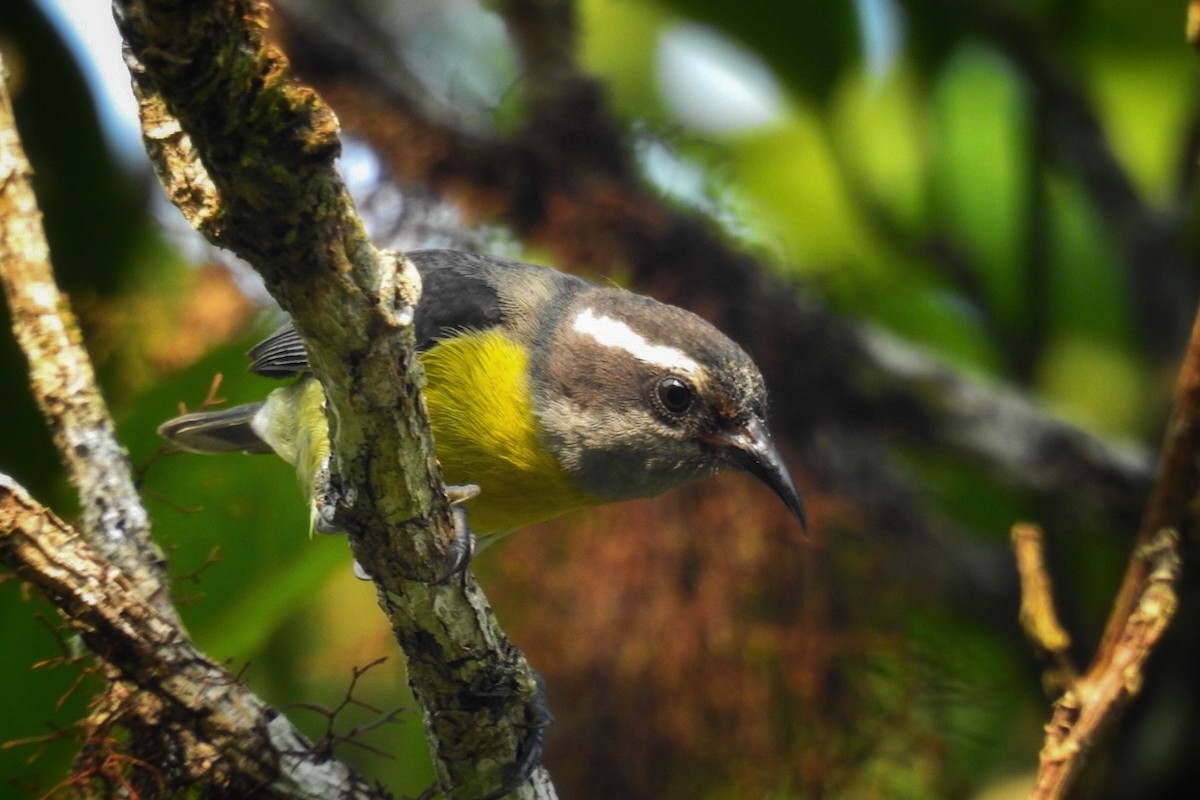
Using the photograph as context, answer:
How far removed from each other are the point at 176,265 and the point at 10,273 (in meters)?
2.42

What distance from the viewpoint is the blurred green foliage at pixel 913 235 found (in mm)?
4289

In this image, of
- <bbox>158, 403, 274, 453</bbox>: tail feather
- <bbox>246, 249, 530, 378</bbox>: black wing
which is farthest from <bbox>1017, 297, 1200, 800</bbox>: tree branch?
<bbox>158, 403, 274, 453</bbox>: tail feather

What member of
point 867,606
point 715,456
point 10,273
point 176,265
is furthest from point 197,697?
point 176,265

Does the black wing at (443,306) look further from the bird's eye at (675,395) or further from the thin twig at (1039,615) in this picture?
the thin twig at (1039,615)

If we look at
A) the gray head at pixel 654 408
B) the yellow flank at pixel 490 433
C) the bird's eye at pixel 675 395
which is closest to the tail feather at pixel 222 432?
the yellow flank at pixel 490 433

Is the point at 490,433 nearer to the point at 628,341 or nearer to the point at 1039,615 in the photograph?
the point at 628,341

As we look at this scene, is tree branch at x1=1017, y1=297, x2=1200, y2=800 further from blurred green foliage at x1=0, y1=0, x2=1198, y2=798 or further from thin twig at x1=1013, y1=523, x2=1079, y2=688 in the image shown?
blurred green foliage at x1=0, y1=0, x2=1198, y2=798

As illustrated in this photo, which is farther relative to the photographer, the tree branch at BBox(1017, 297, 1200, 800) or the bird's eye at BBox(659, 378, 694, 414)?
the bird's eye at BBox(659, 378, 694, 414)

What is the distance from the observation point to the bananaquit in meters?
3.03

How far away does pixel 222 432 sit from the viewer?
144 inches

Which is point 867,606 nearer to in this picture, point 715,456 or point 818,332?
point 818,332

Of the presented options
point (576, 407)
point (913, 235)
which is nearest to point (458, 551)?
point (576, 407)

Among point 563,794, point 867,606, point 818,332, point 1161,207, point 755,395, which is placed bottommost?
point 563,794

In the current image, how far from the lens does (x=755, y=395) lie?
306cm
